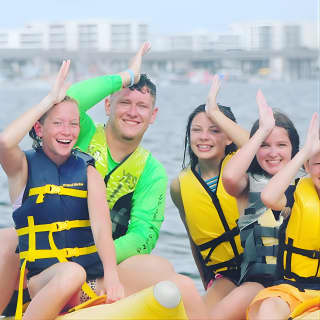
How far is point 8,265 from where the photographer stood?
3.43m

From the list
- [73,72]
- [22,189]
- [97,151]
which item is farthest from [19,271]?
[73,72]

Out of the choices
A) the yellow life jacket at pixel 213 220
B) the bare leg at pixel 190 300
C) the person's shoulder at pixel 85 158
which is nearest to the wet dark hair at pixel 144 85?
the yellow life jacket at pixel 213 220

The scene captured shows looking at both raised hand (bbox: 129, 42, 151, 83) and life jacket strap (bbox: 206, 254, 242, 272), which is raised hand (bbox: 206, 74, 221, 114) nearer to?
raised hand (bbox: 129, 42, 151, 83)

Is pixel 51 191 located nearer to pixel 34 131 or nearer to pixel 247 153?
pixel 34 131

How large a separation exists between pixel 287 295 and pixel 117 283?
25.1 inches

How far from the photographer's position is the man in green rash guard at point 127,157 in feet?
11.8

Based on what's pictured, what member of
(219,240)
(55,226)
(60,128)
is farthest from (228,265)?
(60,128)

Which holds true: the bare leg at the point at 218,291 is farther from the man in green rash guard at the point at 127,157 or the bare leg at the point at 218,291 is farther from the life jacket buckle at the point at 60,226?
the life jacket buckle at the point at 60,226

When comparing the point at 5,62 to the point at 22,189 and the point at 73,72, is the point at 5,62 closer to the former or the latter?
the point at 73,72

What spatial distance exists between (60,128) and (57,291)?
641 mm

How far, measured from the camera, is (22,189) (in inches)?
128

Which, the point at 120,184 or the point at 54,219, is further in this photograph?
the point at 120,184

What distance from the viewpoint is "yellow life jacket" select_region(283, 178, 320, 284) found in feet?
10.5

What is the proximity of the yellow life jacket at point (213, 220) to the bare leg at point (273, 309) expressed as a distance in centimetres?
63
